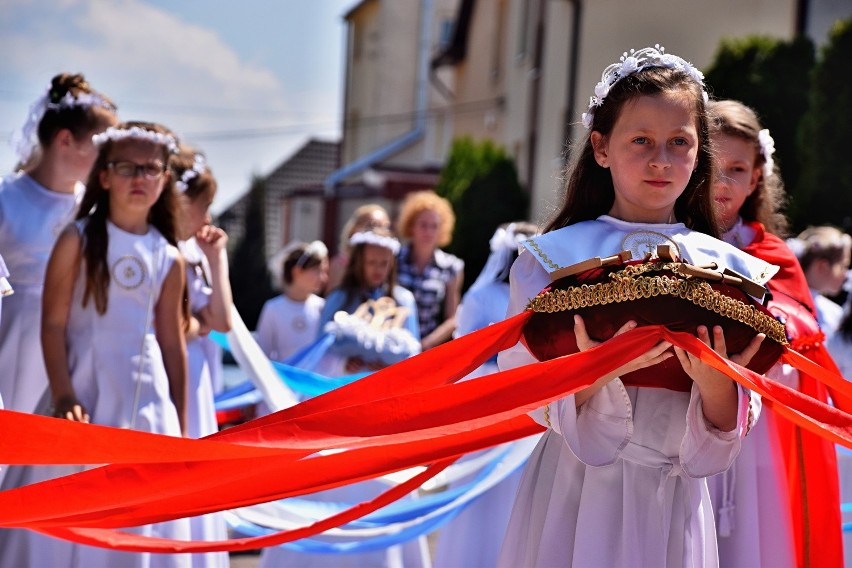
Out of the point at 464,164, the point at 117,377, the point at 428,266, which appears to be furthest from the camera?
the point at 464,164

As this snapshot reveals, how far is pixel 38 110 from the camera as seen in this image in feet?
19.4

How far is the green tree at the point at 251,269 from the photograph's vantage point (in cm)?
3005

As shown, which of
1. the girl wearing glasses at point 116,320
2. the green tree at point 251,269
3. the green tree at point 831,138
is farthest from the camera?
the green tree at point 251,269

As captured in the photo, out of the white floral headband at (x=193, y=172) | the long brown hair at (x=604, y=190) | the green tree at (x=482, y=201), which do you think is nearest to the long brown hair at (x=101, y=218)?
the white floral headband at (x=193, y=172)

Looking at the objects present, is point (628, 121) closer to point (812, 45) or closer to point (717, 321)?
point (717, 321)

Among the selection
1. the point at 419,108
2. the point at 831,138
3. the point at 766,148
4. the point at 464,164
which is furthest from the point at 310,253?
the point at 419,108

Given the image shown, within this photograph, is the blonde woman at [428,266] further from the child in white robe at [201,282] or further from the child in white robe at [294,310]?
the child in white robe at [201,282]

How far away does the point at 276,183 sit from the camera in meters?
65.6

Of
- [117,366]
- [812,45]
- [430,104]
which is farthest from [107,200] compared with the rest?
[430,104]

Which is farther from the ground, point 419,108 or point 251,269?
point 419,108

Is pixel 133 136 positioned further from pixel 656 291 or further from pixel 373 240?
pixel 373 240

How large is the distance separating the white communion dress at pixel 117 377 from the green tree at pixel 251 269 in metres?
23.3

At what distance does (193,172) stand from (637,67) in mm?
3764

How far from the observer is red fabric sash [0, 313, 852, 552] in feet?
10.2
